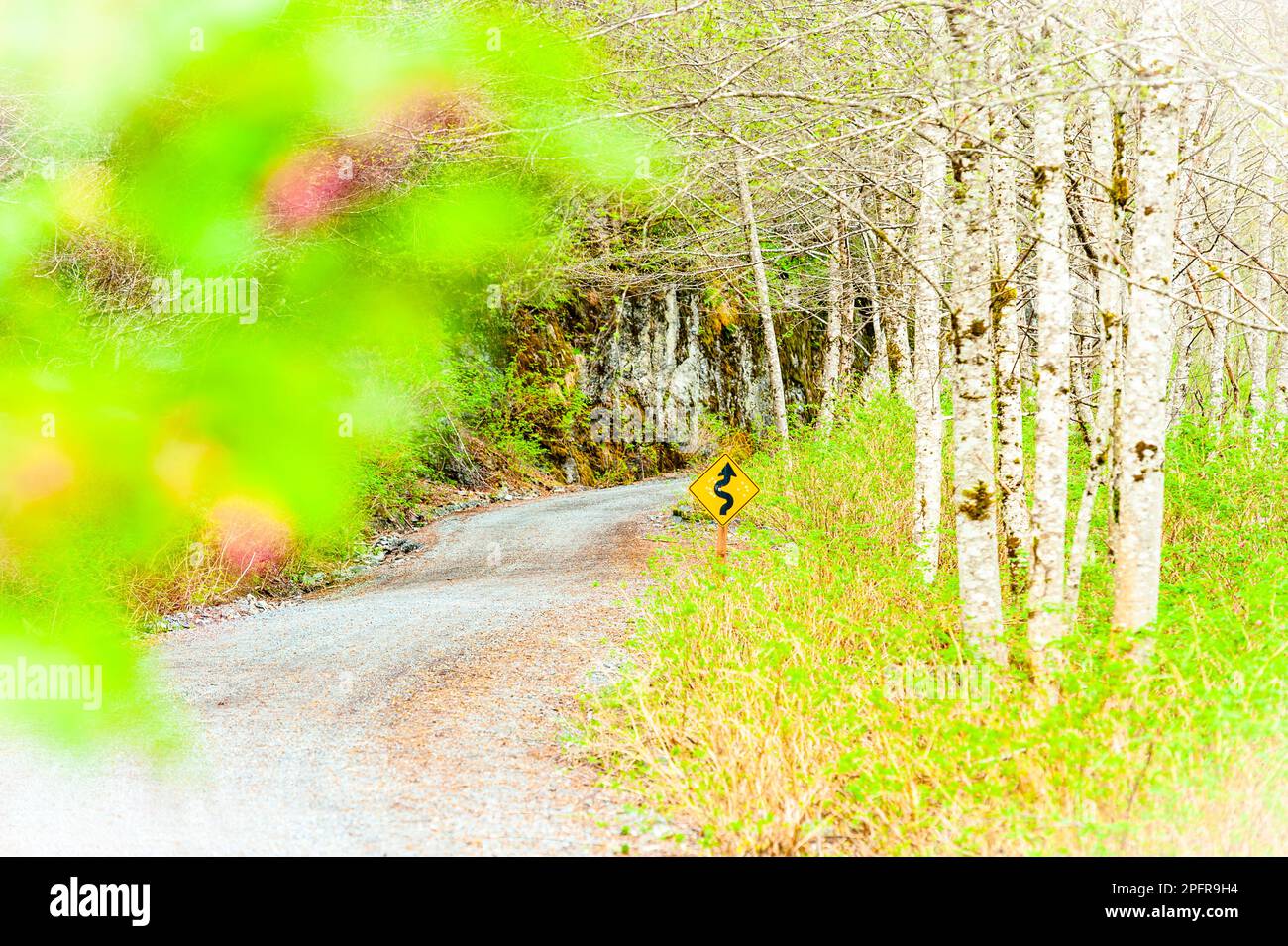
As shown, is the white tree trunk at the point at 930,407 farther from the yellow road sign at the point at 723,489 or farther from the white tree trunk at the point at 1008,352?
the yellow road sign at the point at 723,489

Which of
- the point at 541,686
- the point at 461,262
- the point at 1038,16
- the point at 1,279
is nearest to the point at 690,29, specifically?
the point at 1038,16

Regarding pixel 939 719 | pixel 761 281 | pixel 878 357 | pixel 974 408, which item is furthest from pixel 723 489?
pixel 878 357

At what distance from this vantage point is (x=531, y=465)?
2375 centimetres

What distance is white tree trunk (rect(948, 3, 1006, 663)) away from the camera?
6.09m

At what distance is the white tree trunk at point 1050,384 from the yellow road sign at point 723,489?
9.62 ft

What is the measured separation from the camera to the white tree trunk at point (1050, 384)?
19.9 feet

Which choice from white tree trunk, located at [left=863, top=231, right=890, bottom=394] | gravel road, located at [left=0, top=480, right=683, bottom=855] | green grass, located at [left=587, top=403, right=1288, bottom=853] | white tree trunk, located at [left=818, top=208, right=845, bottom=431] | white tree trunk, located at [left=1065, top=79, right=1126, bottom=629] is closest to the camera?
green grass, located at [left=587, top=403, right=1288, bottom=853]

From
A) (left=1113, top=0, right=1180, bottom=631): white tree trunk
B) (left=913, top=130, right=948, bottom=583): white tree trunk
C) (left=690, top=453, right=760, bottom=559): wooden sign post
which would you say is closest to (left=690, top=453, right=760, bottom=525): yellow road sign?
(left=690, top=453, right=760, bottom=559): wooden sign post

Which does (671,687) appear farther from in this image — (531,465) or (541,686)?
(531,465)

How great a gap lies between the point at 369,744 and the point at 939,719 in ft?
13.4

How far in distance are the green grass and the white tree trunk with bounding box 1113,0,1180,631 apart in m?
0.43

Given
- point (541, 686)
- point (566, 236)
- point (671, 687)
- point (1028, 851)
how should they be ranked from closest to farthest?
point (1028, 851) → point (671, 687) → point (541, 686) → point (566, 236)

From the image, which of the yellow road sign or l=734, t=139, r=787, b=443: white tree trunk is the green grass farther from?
l=734, t=139, r=787, b=443: white tree trunk

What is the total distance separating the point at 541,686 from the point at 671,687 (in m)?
1.62
